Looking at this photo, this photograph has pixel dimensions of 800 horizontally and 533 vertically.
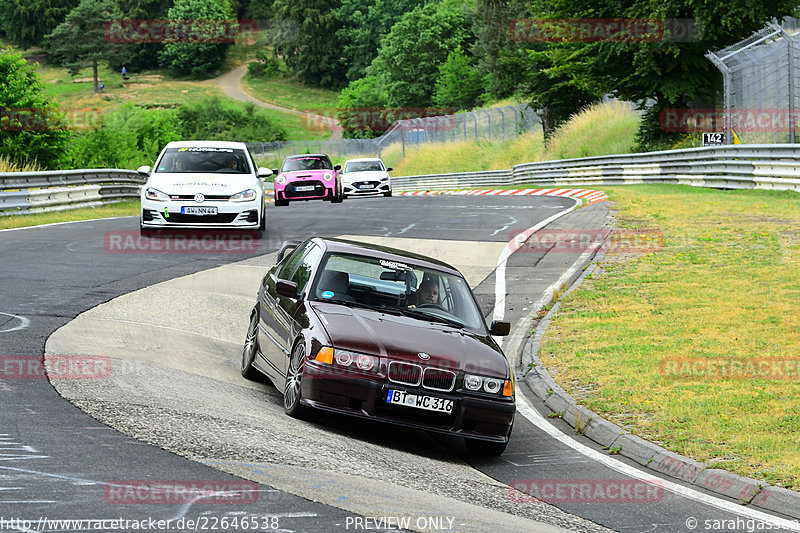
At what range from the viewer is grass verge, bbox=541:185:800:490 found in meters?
8.02

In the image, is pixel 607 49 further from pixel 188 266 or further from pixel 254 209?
pixel 188 266

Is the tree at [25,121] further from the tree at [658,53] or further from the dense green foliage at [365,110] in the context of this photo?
the dense green foliage at [365,110]

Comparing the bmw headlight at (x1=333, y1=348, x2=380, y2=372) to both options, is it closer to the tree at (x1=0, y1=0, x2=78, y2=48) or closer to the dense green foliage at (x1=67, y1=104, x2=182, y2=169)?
the dense green foliage at (x1=67, y1=104, x2=182, y2=169)

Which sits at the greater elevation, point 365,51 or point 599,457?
point 365,51

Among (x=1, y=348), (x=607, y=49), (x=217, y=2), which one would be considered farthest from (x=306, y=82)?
(x=1, y=348)

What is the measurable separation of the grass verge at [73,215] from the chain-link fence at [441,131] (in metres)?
30.2

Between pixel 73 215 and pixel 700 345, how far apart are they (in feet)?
61.2

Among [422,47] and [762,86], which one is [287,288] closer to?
[762,86]

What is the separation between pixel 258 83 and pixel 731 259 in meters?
140

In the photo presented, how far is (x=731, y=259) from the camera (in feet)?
52.4

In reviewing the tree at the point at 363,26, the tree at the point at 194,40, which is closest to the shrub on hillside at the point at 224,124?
the tree at the point at 363,26

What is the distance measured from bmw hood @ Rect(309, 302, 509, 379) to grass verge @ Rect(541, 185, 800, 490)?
1.51 meters

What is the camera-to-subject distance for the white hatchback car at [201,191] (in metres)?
18.0

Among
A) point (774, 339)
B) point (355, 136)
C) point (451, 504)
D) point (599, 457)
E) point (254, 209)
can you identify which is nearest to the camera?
point (451, 504)
